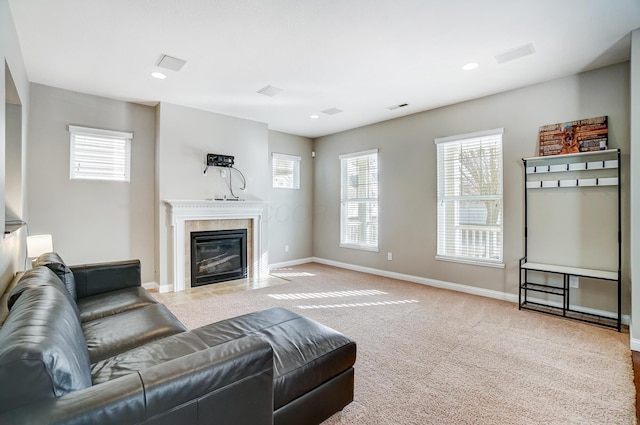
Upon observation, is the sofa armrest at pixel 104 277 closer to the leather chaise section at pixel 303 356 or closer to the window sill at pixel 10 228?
the window sill at pixel 10 228

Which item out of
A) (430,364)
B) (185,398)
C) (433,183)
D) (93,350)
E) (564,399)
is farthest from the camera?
(433,183)

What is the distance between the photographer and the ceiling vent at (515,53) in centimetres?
299

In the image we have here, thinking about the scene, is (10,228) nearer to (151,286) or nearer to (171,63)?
(171,63)

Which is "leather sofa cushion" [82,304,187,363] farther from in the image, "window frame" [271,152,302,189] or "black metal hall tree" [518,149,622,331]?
"window frame" [271,152,302,189]

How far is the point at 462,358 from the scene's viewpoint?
2555 millimetres

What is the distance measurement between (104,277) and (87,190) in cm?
209

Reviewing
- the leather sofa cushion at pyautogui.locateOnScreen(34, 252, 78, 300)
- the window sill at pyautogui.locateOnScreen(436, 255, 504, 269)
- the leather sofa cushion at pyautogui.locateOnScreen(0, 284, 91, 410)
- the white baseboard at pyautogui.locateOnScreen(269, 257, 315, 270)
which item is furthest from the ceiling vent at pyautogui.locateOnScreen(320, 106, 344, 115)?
the leather sofa cushion at pyautogui.locateOnScreen(0, 284, 91, 410)

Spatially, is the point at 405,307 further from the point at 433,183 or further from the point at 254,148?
the point at 254,148

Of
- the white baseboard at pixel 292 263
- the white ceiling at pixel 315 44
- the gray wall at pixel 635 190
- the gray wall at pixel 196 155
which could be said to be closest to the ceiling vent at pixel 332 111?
the white ceiling at pixel 315 44

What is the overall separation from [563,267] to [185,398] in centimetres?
409

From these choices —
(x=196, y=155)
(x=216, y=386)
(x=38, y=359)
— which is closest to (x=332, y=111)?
(x=196, y=155)

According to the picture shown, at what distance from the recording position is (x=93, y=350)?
1699mm

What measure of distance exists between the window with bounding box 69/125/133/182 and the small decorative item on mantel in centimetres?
547

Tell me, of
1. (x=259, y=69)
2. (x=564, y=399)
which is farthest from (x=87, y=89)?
(x=564, y=399)
